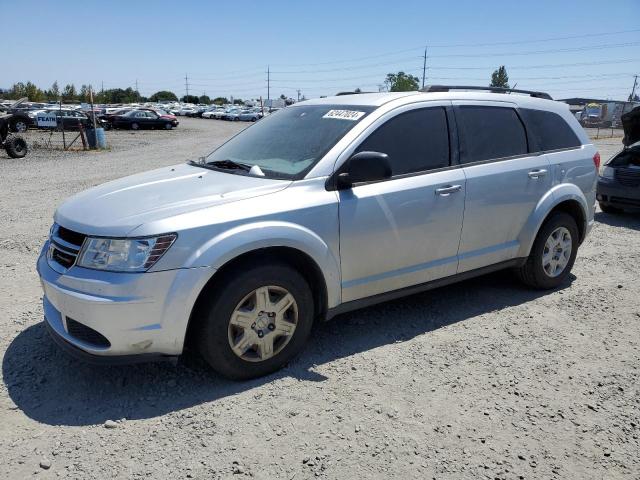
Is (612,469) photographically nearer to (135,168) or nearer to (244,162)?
(244,162)

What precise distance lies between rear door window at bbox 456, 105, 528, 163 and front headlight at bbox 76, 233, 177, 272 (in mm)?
2476

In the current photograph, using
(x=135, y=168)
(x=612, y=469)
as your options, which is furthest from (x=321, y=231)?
(x=135, y=168)

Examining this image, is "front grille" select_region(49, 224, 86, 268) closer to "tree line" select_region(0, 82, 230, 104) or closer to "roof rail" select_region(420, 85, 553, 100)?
"roof rail" select_region(420, 85, 553, 100)

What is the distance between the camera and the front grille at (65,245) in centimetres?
309

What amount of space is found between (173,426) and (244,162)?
1.94m

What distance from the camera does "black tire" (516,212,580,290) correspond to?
4.80 metres

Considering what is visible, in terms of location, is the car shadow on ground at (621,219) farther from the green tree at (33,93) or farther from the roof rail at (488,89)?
the green tree at (33,93)

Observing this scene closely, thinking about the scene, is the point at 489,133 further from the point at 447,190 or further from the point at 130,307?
the point at 130,307

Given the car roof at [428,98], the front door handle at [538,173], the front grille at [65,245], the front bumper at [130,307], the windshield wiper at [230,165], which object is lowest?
the front bumper at [130,307]

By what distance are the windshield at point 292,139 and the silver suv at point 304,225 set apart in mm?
16

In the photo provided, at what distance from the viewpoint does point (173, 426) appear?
2900mm

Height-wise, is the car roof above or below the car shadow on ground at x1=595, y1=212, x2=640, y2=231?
above

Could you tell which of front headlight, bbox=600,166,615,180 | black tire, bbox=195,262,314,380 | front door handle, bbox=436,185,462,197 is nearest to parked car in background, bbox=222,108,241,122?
front headlight, bbox=600,166,615,180

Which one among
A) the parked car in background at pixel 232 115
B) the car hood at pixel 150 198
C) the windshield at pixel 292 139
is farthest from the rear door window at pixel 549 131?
the parked car in background at pixel 232 115
